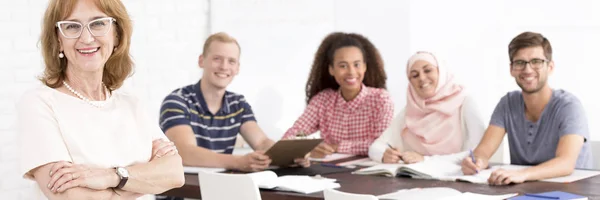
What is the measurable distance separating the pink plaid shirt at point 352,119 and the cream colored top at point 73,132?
2403mm

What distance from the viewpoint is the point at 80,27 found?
2.10 meters

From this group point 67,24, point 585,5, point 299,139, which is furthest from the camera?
point 585,5

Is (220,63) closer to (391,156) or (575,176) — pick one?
(391,156)

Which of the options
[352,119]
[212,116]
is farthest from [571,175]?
[212,116]

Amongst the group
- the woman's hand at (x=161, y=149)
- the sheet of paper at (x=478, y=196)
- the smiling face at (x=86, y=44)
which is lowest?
the sheet of paper at (x=478, y=196)

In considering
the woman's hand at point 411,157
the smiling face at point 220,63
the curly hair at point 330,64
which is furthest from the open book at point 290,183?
the curly hair at point 330,64

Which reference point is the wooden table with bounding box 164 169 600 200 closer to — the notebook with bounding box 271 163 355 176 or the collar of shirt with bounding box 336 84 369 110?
the notebook with bounding box 271 163 355 176

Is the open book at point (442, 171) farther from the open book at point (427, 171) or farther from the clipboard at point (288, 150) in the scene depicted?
the clipboard at point (288, 150)

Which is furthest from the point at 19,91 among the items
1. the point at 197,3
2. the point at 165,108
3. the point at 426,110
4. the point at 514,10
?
the point at 514,10

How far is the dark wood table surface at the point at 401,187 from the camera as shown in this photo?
3119 mm

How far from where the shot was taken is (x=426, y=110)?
425 centimetres

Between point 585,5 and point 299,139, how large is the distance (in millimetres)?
2400

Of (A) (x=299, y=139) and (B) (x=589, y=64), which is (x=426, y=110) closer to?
(A) (x=299, y=139)

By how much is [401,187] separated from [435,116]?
3.37 ft
